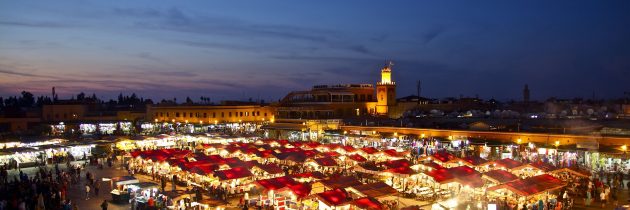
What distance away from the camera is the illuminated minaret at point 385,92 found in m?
52.3

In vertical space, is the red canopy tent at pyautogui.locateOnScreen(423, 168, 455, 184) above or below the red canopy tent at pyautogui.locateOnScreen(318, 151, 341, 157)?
below

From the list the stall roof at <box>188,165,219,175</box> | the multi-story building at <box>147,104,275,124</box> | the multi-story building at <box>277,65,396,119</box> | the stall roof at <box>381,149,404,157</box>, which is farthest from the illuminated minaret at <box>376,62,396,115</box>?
the stall roof at <box>188,165,219,175</box>

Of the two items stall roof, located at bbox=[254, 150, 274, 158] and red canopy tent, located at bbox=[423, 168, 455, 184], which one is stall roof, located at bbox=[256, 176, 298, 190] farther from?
stall roof, located at bbox=[254, 150, 274, 158]

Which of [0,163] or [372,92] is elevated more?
[372,92]

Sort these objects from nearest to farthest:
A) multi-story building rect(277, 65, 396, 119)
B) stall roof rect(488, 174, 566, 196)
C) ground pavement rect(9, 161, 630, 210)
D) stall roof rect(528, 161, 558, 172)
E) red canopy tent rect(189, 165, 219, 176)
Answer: stall roof rect(488, 174, 566, 196), ground pavement rect(9, 161, 630, 210), stall roof rect(528, 161, 558, 172), red canopy tent rect(189, 165, 219, 176), multi-story building rect(277, 65, 396, 119)

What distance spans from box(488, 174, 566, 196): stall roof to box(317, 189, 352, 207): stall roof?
5015 mm

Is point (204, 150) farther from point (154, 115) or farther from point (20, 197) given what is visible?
point (154, 115)

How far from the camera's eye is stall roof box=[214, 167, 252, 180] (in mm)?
18436

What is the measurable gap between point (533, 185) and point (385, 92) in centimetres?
3698

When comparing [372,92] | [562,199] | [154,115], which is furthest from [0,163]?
[372,92]

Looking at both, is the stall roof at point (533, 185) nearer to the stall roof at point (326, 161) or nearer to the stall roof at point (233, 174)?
the stall roof at point (326, 161)

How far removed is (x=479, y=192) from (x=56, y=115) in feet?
168

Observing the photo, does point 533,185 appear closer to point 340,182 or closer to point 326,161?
point 340,182

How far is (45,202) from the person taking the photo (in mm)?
17062
